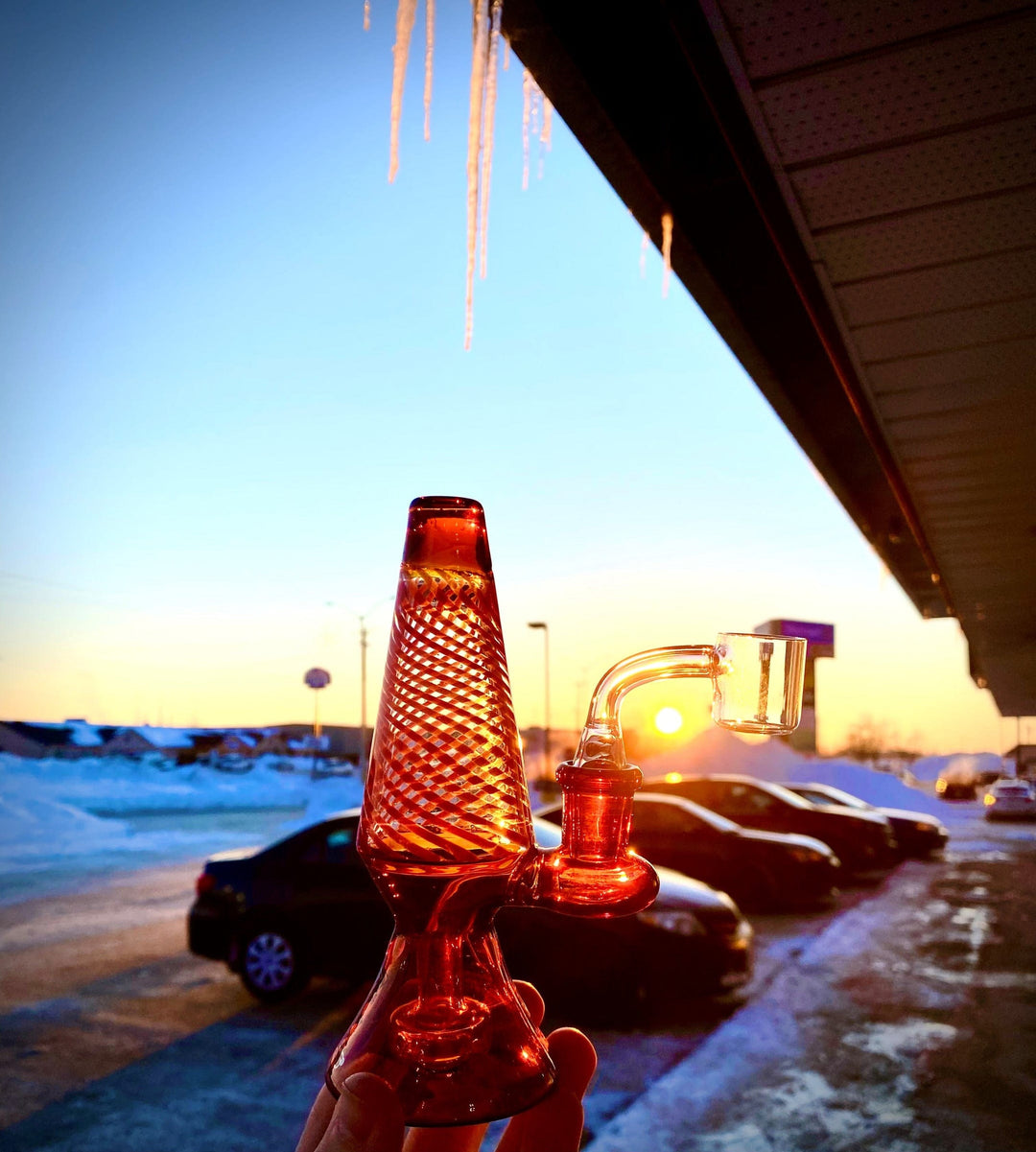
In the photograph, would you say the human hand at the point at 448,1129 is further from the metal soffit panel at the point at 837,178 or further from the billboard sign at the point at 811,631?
the metal soffit panel at the point at 837,178

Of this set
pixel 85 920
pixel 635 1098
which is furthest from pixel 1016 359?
pixel 85 920

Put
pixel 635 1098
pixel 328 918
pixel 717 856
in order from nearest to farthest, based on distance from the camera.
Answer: pixel 635 1098
pixel 328 918
pixel 717 856

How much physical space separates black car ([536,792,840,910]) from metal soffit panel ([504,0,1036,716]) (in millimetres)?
7617

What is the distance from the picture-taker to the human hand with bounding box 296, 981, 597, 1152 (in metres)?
0.66

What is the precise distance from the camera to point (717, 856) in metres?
10.6

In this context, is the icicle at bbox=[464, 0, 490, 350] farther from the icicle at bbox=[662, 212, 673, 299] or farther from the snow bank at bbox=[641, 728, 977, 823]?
the snow bank at bbox=[641, 728, 977, 823]

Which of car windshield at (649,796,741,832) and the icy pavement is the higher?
car windshield at (649,796,741,832)

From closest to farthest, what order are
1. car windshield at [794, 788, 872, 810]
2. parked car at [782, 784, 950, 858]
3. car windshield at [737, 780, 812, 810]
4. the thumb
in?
the thumb, car windshield at [737, 780, 812, 810], car windshield at [794, 788, 872, 810], parked car at [782, 784, 950, 858]

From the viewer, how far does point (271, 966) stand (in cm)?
652

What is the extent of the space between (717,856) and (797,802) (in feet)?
13.1

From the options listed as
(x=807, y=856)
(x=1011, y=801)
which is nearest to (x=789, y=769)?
(x=1011, y=801)

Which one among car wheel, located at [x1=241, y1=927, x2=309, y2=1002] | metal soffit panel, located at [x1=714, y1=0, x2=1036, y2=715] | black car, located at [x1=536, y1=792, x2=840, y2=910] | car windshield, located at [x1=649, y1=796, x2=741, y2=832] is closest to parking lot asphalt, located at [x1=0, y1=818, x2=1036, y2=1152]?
car wheel, located at [x1=241, y1=927, x2=309, y2=1002]

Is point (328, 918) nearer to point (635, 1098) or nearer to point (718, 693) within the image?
point (635, 1098)

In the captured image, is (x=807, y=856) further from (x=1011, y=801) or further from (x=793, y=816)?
(x=1011, y=801)
